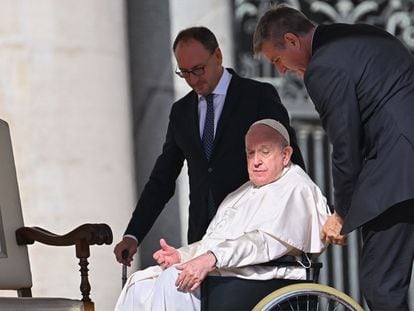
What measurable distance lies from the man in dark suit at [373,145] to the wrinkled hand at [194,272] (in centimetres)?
52

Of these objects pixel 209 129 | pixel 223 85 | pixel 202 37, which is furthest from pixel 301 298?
pixel 202 37

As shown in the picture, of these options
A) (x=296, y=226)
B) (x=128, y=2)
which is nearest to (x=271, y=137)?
(x=296, y=226)

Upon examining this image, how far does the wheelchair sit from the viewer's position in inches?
215

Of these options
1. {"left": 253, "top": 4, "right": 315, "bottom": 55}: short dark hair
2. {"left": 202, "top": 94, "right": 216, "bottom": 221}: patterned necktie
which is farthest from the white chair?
{"left": 253, "top": 4, "right": 315, "bottom": 55}: short dark hair

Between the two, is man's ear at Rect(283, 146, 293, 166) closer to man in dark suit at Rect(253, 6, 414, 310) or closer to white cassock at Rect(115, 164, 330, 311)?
white cassock at Rect(115, 164, 330, 311)

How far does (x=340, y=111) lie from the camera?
213 inches

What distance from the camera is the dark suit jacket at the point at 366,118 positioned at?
5406 millimetres

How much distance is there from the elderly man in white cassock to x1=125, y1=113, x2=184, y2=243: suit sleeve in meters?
0.38

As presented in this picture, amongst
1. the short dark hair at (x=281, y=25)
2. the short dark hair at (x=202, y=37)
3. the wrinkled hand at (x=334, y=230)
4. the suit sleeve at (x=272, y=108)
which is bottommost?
the wrinkled hand at (x=334, y=230)

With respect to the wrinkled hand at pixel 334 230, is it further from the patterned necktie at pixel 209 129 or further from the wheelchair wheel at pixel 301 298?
the patterned necktie at pixel 209 129

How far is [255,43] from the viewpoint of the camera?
573 centimetres

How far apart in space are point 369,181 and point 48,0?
9.35 ft

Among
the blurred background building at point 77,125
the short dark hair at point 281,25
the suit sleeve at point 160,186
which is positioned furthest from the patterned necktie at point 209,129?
the blurred background building at point 77,125

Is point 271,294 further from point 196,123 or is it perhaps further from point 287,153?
point 196,123
